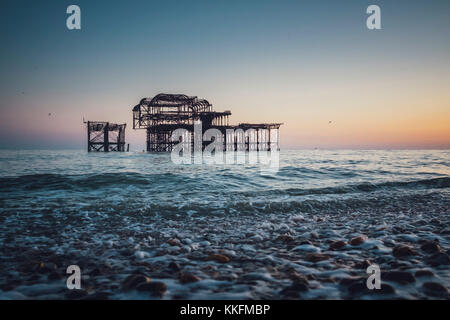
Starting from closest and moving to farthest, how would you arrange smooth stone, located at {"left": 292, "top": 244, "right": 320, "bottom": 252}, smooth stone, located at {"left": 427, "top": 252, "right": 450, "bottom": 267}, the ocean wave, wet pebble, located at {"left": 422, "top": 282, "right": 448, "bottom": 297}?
1. wet pebble, located at {"left": 422, "top": 282, "right": 448, "bottom": 297}
2. smooth stone, located at {"left": 427, "top": 252, "right": 450, "bottom": 267}
3. smooth stone, located at {"left": 292, "top": 244, "right": 320, "bottom": 252}
4. the ocean wave

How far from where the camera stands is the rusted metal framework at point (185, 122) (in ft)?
141

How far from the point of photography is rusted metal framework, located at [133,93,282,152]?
141 feet

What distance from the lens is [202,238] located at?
4152 millimetres

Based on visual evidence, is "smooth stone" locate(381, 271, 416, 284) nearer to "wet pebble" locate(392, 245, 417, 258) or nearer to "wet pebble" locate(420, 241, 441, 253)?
"wet pebble" locate(392, 245, 417, 258)

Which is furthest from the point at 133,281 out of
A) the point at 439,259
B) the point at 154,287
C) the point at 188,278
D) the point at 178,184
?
the point at 178,184

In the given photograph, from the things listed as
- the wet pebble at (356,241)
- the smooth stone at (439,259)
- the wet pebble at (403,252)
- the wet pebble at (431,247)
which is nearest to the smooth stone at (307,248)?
the wet pebble at (356,241)

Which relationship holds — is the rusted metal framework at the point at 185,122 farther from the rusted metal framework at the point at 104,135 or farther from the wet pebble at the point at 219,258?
the wet pebble at the point at 219,258

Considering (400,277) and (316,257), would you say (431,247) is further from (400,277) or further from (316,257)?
(316,257)

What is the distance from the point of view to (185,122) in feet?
164

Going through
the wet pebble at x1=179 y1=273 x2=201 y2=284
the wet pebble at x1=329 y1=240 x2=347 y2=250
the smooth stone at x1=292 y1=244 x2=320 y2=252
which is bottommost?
the smooth stone at x1=292 y1=244 x2=320 y2=252

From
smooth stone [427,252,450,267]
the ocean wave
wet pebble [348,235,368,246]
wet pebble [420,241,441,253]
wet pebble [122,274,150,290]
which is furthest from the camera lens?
the ocean wave

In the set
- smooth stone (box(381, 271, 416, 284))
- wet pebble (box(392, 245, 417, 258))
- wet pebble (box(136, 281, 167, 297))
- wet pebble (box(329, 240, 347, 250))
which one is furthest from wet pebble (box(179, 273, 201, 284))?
wet pebble (box(392, 245, 417, 258))

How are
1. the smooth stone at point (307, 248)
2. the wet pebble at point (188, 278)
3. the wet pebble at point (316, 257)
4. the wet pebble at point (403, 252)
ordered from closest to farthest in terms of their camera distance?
the wet pebble at point (188, 278) → the wet pebble at point (316, 257) → the wet pebble at point (403, 252) → the smooth stone at point (307, 248)
